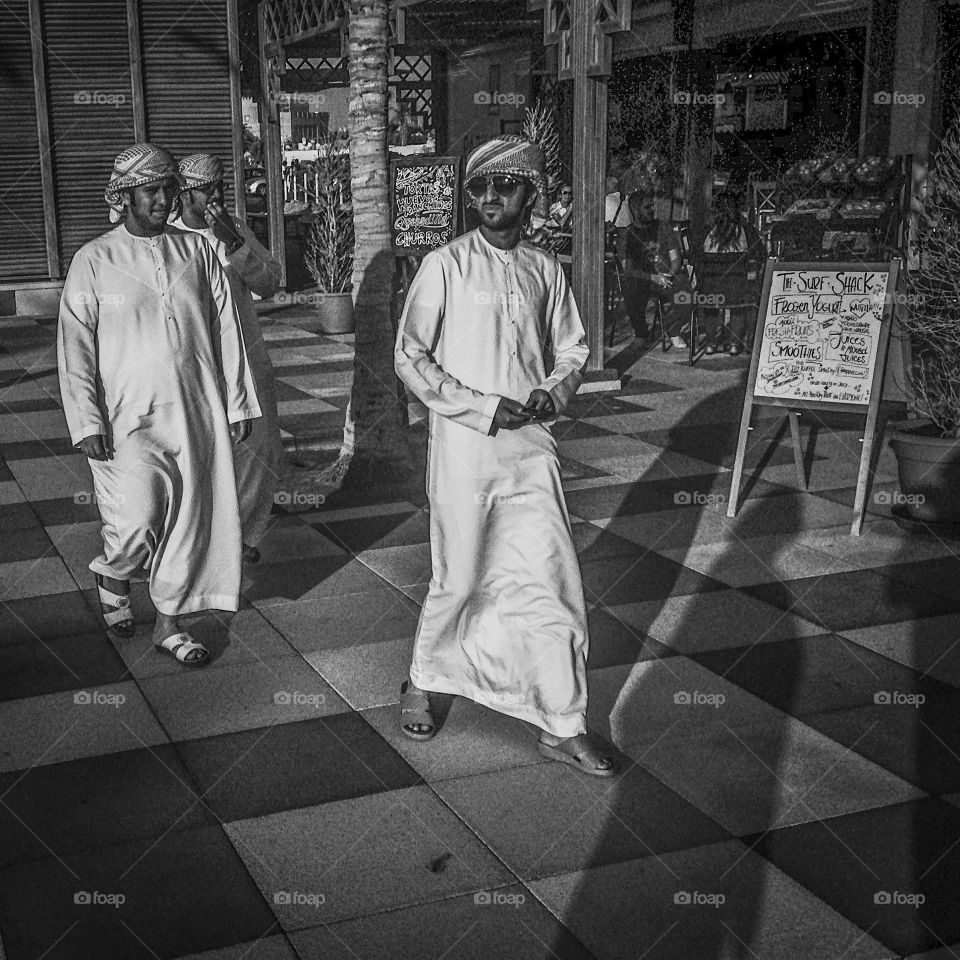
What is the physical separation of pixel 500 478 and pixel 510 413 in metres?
0.28

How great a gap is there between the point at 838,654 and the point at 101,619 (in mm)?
3186

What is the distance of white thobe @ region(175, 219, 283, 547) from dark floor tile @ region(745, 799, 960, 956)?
12.1ft

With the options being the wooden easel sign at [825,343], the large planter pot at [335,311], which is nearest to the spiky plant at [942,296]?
the wooden easel sign at [825,343]

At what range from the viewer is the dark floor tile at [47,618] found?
18.9 ft

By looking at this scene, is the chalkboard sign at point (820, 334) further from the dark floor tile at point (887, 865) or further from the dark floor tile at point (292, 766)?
the dark floor tile at point (292, 766)

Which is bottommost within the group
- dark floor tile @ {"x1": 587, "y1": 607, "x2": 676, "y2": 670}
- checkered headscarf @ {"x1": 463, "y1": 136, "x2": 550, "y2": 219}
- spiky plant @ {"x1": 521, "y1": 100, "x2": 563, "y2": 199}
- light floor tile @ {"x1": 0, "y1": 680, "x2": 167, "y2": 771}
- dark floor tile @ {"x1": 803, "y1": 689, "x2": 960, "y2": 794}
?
dark floor tile @ {"x1": 803, "y1": 689, "x2": 960, "y2": 794}

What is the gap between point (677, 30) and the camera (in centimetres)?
1752

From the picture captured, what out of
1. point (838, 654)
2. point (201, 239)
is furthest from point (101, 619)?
point (838, 654)

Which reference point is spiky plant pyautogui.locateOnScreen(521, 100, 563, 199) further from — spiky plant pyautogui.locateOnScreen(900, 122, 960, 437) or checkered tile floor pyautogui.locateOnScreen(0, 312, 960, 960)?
checkered tile floor pyautogui.locateOnScreen(0, 312, 960, 960)

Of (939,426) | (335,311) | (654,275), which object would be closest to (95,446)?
(939,426)

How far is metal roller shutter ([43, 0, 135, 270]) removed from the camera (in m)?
17.5

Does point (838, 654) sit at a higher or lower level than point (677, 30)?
lower

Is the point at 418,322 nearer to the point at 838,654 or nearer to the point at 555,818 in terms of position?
the point at 555,818

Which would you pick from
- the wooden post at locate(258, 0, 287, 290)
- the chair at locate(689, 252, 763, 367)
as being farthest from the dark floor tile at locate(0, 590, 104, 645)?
the wooden post at locate(258, 0, 287, 290)
